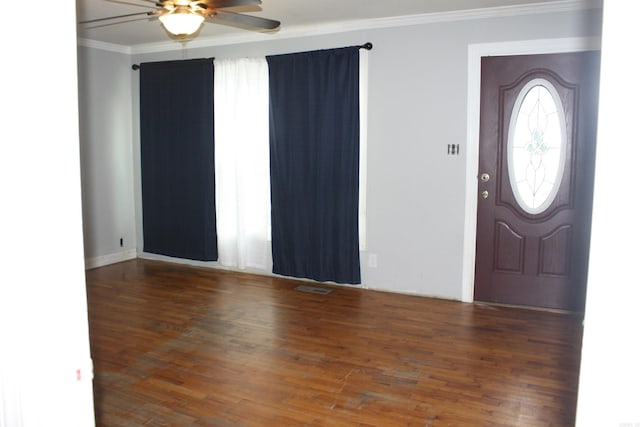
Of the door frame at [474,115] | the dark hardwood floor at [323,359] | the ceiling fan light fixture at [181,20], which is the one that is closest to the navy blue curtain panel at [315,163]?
the dark hardwood floor at [323,359]

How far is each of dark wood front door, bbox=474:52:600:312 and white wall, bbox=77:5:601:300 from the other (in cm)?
22

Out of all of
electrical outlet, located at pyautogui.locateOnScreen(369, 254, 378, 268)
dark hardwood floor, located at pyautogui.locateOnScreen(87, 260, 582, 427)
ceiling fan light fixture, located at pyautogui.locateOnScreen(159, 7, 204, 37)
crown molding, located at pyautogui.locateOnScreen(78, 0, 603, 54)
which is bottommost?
dark hardwood floor, located at pyautogui.locateOnScreen(87, 260, 582, 427)

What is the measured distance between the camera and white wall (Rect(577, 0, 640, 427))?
2.47 ft

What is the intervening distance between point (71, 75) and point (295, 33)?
4422 mm

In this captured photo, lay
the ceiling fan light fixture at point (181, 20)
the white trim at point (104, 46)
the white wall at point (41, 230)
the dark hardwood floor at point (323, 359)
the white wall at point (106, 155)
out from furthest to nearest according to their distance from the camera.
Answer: the white wall at point (106, 155)
the white trim at point (104, 46)
the ceiling fan light fixture at point (181, 20)
the dark hardwood floor at point (323, 359)
the white wall at point (41, 230)

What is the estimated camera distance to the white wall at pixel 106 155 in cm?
579

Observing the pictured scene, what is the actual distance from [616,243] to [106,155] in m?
6.08

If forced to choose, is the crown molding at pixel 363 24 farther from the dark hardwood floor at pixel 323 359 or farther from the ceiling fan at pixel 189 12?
the dark hardwood floor at pixel 323 359

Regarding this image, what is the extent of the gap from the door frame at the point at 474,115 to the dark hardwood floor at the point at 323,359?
0.34m

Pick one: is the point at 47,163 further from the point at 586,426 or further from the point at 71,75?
the point at 586,426

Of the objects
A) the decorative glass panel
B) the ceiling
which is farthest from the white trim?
the decorative glass panel

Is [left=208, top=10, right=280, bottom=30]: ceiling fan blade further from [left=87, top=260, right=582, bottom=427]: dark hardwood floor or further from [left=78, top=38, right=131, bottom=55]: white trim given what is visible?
[left=78, top=38, right=131, bottom=55]: white trim

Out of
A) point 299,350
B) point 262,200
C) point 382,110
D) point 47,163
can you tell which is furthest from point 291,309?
point 47,163

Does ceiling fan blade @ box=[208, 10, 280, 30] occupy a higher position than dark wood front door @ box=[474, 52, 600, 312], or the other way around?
ceiling fan blade @ box=[208, 10, 280, 30]
